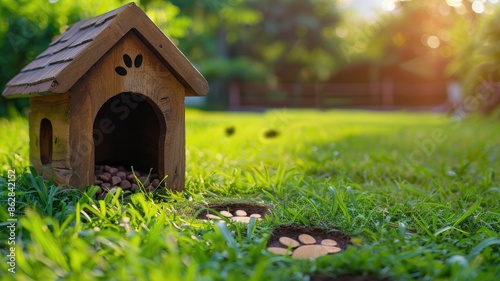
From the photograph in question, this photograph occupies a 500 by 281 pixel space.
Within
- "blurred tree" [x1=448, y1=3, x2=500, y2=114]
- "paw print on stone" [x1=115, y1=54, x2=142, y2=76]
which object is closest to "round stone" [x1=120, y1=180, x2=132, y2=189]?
"paw print on stone" [x1=115, y1=54, x2=142, y2=76]

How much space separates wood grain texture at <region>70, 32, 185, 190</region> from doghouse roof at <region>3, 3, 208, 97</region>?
67mm

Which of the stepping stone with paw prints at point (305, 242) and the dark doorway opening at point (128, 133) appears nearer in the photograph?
the stepping stone with paw prints at point (305, 242)

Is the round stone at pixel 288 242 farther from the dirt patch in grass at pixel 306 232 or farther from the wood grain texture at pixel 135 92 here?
the wood grain texture at pixel 135 92

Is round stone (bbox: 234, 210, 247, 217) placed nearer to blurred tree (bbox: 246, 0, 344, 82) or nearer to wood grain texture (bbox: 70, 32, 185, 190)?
wood grain texture (bbox: 70, 32, 185, 190)

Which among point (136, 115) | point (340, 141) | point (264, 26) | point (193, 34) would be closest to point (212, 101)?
point (193, 34)

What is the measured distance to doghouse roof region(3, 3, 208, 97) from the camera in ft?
7.86

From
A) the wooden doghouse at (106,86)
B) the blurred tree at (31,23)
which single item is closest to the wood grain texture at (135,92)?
the wooden doghouse at (106,86)

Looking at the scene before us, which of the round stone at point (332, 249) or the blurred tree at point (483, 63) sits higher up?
the blurred tree at point (483, 63)

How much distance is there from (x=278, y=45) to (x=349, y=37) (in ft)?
14.2

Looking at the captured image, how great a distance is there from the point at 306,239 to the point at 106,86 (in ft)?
4.17

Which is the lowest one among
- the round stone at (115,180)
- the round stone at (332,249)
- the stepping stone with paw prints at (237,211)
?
the round stone at (332,249)

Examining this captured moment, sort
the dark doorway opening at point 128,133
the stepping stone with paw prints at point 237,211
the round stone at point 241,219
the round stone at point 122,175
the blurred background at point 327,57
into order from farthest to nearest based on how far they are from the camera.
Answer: the blurred background at point 327,57
the dark doorway opening at point 128,133
the round stone at point 122,175
the stepping stone with paw prints at point 237,211
the round stone at point 241,219

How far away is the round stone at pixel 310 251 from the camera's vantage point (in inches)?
75.6

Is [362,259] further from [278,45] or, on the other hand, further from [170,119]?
[278,45]
